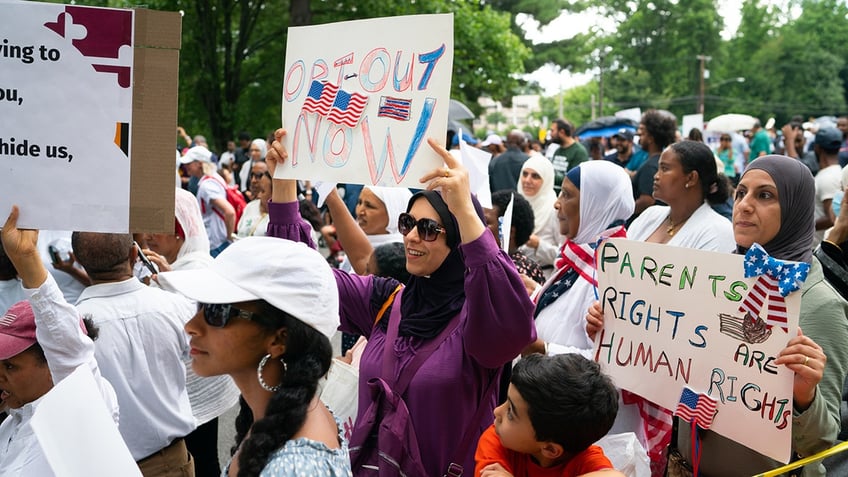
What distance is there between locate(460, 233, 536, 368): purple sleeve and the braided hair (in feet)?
1.76

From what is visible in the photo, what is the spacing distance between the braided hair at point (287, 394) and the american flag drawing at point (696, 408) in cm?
133

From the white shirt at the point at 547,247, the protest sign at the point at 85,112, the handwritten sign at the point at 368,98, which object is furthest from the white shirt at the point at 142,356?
the white shirt at the point at 547,247

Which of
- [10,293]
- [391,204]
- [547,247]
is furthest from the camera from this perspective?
[547,247]

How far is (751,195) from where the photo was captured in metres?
3.16

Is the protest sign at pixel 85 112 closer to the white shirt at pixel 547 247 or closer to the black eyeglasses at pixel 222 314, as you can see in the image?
the black eyeglasses at pixel 222 314

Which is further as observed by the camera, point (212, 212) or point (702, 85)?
point (702, 85)

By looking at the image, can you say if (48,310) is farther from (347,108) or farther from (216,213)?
(216,213)

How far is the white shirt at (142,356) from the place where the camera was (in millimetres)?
3406

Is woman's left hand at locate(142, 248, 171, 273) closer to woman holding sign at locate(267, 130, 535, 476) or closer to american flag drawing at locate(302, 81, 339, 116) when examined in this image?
american flag drawing at locate(302, 81, 339, 116)

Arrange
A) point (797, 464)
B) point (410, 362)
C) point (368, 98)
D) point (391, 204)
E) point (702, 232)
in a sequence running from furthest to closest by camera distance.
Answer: point (391, 204)
point (702, 232)
point (368, 98)
point (410, 362)
point (797, 464)

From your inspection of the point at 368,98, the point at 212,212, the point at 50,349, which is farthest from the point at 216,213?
the point at 50,349

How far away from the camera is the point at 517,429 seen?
8.54ft

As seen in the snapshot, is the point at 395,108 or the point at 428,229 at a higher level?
the point at 395,108

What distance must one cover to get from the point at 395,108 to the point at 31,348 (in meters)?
1.51
